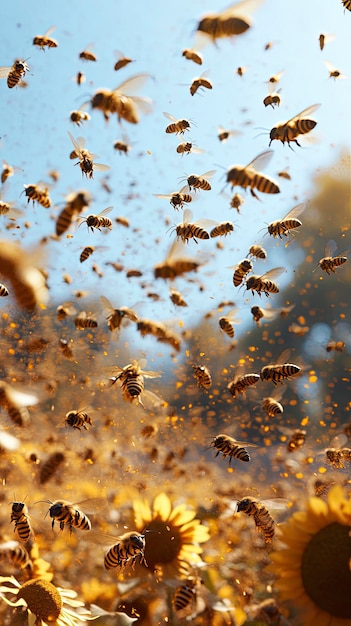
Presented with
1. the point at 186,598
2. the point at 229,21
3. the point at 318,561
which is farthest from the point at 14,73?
the point at 318,561

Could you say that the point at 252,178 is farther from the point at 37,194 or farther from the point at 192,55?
the point at 192,55

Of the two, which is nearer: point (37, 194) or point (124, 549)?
point (124, 549)

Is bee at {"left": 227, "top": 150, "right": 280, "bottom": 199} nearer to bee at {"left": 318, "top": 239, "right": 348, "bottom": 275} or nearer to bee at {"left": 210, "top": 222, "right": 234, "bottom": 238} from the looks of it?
bee at {"left": 210, "top": 222, "right": 234, "bottom": 238}

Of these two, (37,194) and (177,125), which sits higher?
(177,125)

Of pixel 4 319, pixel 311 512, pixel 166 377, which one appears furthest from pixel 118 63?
pixel 166 377

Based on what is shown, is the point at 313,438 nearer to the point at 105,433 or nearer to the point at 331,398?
the point at 331,398

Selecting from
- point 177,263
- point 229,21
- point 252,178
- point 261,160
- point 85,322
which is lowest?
point 85,322

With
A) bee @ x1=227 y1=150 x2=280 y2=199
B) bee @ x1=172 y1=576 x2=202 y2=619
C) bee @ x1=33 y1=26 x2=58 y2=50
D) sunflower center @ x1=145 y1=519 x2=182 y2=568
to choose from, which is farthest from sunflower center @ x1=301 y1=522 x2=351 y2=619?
bee @ x1=33 y1=26 x2=58 y2=50
